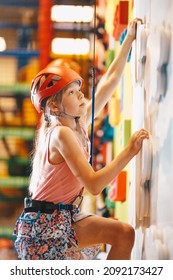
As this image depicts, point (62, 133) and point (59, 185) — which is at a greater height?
point (62, 133)

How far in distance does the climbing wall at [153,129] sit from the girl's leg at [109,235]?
0.03m

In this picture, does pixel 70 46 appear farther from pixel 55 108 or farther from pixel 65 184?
pixel 65 184

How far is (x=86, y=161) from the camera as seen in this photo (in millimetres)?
1049

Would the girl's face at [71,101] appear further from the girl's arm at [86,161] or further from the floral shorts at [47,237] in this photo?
the floral shorts at [47,237]

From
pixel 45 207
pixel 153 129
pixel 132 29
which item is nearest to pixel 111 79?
pixel 132 29

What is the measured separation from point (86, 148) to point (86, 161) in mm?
89

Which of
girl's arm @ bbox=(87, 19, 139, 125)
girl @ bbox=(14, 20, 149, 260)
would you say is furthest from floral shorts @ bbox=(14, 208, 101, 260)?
girl's arm @ bbox=(87, 19, 139, 125)

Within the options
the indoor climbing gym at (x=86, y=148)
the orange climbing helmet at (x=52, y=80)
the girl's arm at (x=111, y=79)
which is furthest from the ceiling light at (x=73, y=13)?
the orange climbing helmet at (x=52, y=80)

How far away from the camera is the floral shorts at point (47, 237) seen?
1.06 m
